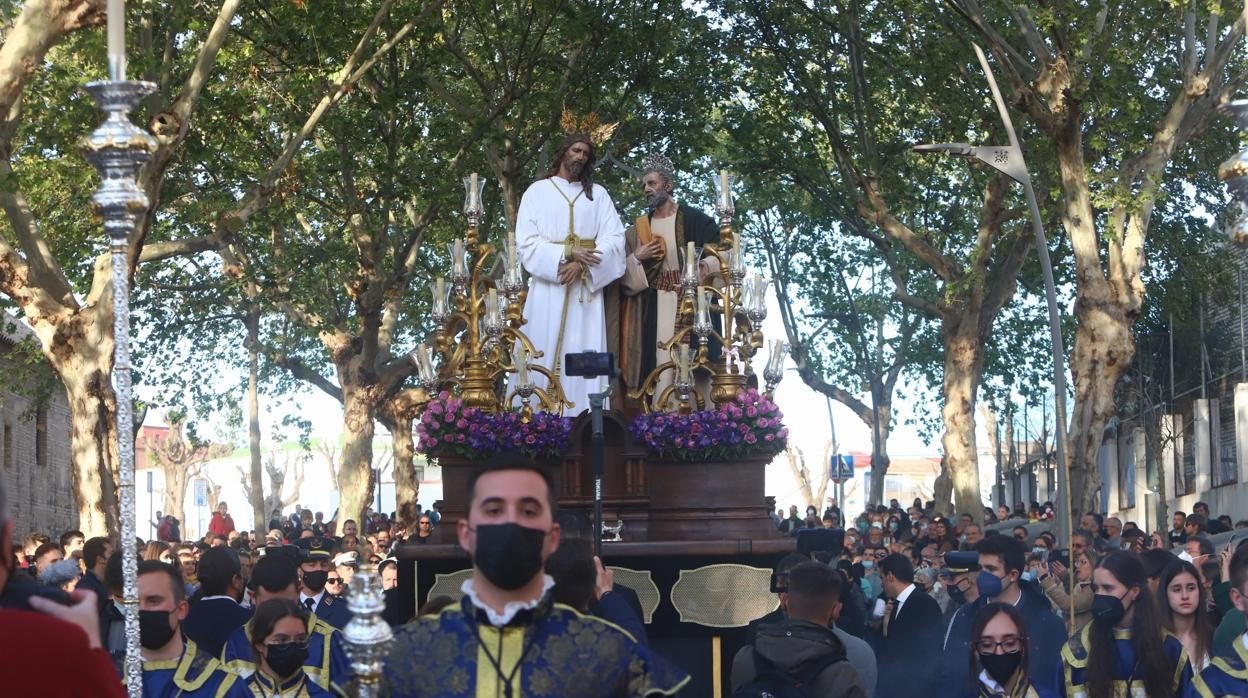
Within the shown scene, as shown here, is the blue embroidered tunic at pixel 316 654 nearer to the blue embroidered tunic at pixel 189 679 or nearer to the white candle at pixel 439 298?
the blue embroidered tunic at pixel 189 679

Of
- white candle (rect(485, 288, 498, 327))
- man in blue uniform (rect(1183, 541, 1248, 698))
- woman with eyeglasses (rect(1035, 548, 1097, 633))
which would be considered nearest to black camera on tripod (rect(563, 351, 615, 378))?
white candle (rect(485, 288, 498, 327))

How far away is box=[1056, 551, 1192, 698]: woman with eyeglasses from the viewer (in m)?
7.70

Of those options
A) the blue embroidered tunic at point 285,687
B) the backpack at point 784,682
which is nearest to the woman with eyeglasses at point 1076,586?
the backpack at point 784,682

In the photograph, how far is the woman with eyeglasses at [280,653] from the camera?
24.5ft

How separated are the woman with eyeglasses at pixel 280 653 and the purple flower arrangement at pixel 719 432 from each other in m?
6.30

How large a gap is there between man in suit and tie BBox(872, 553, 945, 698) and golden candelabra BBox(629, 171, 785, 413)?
2.80m

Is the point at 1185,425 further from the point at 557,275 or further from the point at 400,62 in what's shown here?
the point at 557,275

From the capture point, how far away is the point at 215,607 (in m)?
9.35

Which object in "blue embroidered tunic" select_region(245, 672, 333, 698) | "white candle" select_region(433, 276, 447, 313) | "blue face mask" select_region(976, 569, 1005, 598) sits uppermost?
"white candle" select_region(433, 276, 447, 313)

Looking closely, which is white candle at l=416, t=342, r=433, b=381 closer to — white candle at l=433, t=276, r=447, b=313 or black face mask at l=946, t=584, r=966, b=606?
white candle at l=433, t=276, r=447, b=313

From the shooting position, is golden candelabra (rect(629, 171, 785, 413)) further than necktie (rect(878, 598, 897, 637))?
Yes

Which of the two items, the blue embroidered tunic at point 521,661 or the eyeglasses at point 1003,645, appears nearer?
the blue embroidered tunic at point 521,661

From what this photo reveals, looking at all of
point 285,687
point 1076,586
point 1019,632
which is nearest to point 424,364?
point 1076,586

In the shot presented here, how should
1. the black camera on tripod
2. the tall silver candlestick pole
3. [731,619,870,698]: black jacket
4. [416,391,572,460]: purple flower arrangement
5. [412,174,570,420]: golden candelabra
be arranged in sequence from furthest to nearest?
[412,174,570,420]: golden candelabra < [416,391,572,460]: purple flower arrangement < the black camera on tripod < [731,619,870,698]: black jacket < the tall silver candlestick pole
